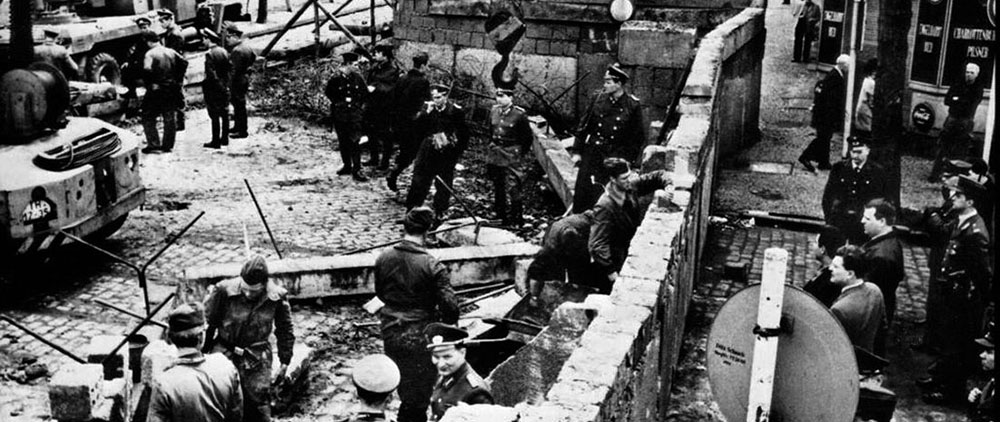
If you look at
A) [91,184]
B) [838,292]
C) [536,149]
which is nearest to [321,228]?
[91,184]

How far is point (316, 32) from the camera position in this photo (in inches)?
882

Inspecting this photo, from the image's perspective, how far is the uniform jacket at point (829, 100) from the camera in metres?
15.5

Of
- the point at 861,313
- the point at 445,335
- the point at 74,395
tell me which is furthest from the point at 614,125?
the point at 74,395

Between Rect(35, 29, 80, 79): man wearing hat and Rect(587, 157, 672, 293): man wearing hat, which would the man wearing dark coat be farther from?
Rect(35, 29, 80, 79): man wearing hat

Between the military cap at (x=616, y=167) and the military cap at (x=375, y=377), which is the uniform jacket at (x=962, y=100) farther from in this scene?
the military cap at (x=375, y=377)

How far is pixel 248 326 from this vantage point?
8039 mm

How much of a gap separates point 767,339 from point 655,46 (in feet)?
34.3

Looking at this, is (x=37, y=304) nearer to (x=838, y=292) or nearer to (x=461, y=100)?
(x=838, y=292)

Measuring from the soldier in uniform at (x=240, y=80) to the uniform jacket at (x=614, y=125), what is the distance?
652 centimetres

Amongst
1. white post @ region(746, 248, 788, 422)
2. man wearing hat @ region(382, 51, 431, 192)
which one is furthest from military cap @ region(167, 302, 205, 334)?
man wearing hat @ region(382, 51, 431, 192)

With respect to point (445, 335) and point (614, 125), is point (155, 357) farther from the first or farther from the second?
point (614, 125)

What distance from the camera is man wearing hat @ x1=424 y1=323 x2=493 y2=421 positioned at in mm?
6754

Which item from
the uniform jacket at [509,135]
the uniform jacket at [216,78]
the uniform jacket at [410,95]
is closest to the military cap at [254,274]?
the uniform jacket at [509,135]

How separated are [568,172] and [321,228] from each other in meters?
3.07
